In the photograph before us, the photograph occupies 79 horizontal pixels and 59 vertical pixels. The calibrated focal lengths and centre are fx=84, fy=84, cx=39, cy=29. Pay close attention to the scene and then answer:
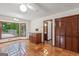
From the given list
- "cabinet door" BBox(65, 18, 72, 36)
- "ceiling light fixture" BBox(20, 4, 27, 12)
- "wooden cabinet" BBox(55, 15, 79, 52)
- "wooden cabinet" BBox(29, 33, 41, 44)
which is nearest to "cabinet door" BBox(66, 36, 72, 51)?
"wooden cabinet" BBox(55, 15, 79, 52)

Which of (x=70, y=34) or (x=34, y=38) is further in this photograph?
(x=70, y=34)

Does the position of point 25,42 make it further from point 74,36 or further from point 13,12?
point 74,36

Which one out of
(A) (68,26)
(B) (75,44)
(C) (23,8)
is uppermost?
(C) (23,8)

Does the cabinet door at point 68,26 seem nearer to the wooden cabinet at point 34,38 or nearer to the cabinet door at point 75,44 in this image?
the cabinet door at point 75,44

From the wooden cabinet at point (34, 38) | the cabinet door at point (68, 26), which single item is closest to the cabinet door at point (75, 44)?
the cabinet door at point (68, 26)

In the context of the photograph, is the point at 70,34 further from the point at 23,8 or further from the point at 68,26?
the point at 23,8

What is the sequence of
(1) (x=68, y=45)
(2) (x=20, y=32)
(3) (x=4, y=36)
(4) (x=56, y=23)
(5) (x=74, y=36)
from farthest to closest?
(4) (x=56, y=23)
(5) (x=74, y=36)
(1) (x=68, y=45)
(2) (x=20, y=32)
(3) (x=4, y=36)

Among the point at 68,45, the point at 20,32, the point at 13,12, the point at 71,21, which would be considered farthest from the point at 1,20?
the point at 68,45

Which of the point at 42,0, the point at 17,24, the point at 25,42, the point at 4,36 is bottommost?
the point at 25,42

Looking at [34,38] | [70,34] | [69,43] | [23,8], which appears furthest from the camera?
[70,34]

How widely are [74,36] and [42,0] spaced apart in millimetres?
2433

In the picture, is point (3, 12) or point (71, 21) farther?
point (71, 21)

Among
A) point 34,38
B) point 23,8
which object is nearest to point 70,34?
point 34,38

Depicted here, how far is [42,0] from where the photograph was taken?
72 cm
